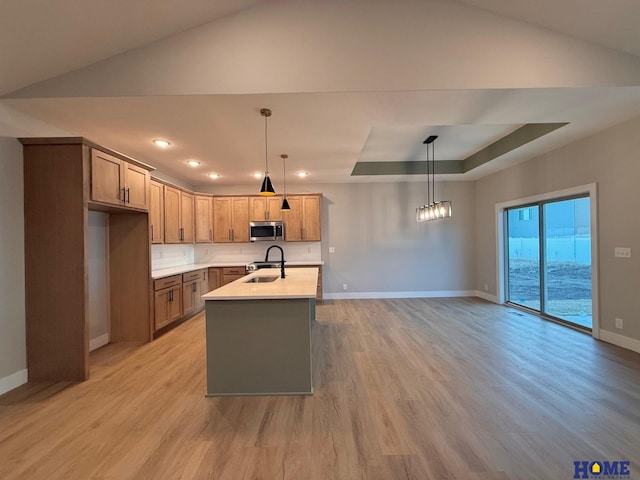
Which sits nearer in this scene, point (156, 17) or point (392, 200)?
point (156, 17)

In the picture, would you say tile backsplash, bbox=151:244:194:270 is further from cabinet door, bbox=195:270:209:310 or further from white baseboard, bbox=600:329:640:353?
white baseboard, bbox=600:329:640:353

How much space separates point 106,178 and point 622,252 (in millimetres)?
5781

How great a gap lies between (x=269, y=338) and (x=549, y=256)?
4.57 metres

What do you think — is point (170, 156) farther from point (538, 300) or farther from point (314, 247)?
point (538, 300)

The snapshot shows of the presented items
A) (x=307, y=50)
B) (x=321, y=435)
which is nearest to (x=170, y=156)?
(x=307, y=50)

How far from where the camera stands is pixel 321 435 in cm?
197

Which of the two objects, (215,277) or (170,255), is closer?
(170,255)

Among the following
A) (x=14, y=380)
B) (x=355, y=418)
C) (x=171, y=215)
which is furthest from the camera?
(x=171, y=215)

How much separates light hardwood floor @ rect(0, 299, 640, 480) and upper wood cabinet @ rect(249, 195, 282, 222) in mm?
3146

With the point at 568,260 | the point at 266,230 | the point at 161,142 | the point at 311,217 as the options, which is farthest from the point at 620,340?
the point at 161,142

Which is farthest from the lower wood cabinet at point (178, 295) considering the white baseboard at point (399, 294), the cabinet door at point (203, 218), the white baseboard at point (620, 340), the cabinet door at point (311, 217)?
the white baseboard at point (620, 340)

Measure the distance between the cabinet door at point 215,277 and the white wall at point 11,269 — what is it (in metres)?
3.04

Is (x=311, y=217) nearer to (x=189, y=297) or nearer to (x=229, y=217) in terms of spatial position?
(x=229, y=217)

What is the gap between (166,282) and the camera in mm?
4332
